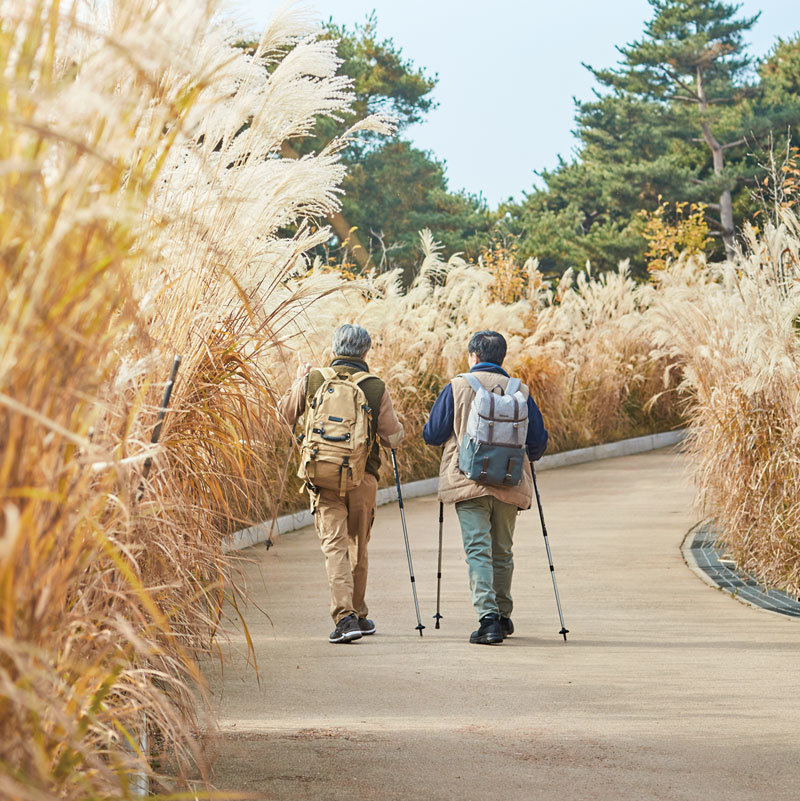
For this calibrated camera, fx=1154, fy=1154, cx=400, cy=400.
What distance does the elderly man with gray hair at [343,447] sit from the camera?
7016 millimetres

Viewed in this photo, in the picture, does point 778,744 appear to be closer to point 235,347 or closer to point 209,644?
point 209,644

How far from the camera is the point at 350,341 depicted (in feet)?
24.1

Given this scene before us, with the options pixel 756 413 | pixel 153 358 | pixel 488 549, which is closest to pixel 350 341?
pixel 488 549

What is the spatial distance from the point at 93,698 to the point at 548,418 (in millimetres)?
14730

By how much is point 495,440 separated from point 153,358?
4270 millimetres

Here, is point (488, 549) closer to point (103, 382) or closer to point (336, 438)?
point (336, 438)

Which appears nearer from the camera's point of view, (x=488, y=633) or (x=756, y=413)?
(x=488, y=633)

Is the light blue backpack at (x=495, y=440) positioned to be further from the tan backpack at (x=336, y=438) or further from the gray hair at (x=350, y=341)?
the gray hair at (x=350, y=341)

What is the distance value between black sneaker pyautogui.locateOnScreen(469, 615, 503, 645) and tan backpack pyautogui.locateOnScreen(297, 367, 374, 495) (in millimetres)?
1141

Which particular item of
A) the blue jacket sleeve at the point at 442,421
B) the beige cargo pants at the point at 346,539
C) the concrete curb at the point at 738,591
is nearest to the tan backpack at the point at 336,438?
the beige cargo pants at the point at 346,539

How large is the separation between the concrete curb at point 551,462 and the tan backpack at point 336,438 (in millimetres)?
2745

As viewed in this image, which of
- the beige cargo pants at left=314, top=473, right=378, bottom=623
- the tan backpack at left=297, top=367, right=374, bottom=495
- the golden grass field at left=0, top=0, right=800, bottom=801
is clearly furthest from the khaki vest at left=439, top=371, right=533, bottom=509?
the golden grass field at left=0, top=0, right=800, bottom=801

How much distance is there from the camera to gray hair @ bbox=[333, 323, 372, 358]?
7.36 meters

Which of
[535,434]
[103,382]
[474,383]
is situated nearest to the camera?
[103,382]
